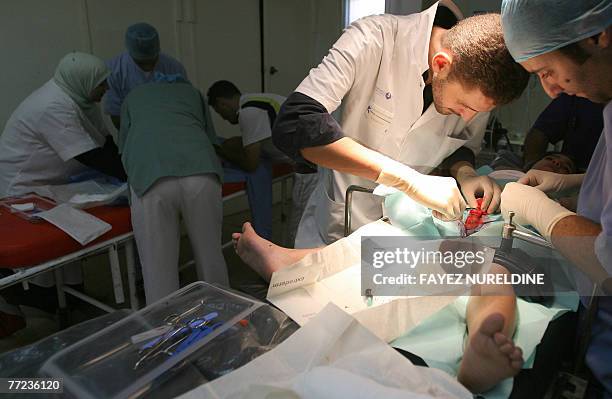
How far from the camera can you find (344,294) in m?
0.98

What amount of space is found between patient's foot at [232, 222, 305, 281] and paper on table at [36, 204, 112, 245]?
35.7 inches

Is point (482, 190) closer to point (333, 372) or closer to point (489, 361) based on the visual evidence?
point (489, 361)

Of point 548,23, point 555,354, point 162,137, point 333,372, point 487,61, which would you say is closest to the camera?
point 333,372

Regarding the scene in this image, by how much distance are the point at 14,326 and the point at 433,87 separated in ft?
7.68

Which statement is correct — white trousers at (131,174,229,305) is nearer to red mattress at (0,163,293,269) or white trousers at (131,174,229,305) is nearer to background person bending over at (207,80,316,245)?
red mattress at (0,163,293,269)

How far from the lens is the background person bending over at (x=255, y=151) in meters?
2.71

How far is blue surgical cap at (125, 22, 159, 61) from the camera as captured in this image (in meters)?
2.76

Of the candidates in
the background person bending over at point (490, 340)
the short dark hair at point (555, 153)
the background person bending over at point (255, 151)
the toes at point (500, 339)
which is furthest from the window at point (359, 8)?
the toes at point (500, 339)

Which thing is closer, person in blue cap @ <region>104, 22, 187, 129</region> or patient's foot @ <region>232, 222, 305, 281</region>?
patient's foot @ <region>232, 222, 305, 281</region>

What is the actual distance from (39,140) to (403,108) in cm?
196

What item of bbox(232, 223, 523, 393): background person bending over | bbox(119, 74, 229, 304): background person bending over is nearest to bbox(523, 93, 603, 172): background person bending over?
bbox(232, 223, 523, 393): background person bending over

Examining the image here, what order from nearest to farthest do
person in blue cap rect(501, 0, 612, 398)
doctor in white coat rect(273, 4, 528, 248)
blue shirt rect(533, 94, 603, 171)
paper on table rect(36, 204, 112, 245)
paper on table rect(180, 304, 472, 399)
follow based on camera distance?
paper on table rect(180, 304, 472, 399) < person in blue cap rect(501, 0, 612, 398) < doctor in white coat rect(273, 4, 528, 248) < blue shirt rect(533, 94, 603, 171) < paper on table rect(36, 204, 112, 245)

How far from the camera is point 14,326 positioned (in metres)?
2.17

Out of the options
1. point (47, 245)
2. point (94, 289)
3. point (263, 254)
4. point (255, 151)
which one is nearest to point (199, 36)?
point (255, 151)
